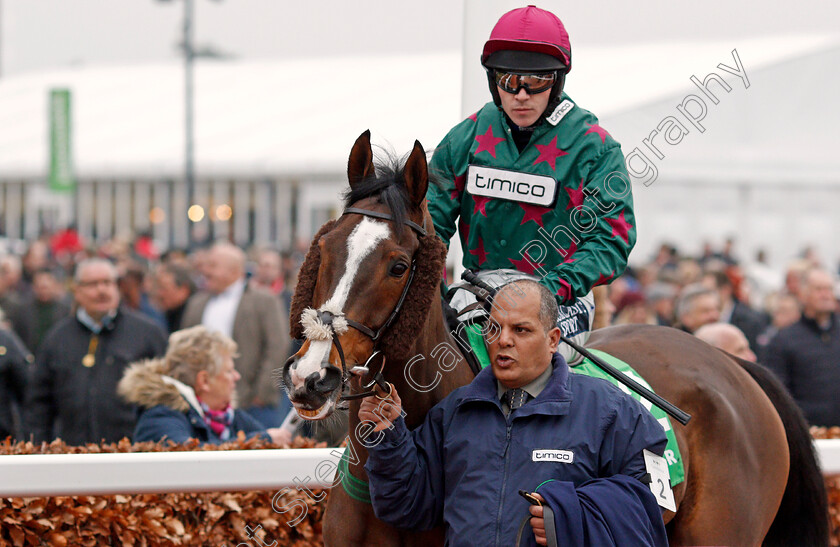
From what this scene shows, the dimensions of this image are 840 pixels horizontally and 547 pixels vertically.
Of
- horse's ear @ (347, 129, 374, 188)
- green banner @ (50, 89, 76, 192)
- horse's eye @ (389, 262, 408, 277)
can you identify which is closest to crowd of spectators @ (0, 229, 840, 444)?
horse's ear @ (347, 129, 374, 188)

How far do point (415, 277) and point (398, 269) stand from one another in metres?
0.09

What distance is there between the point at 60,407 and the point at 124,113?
22.6m

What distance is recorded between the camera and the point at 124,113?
27.1m

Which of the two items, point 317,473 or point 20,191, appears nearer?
point 317,473

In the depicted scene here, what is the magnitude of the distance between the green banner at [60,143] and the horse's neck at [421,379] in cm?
1641

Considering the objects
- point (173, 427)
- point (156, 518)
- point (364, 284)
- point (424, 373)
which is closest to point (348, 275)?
Result: point (364, 284)

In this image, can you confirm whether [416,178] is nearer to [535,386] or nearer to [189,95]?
[535,386]

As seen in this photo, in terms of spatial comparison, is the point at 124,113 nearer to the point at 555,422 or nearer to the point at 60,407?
the point at 60,407

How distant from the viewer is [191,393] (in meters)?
4.62

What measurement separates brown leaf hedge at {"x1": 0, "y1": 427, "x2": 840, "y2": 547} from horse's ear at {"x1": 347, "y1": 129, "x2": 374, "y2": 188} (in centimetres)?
161

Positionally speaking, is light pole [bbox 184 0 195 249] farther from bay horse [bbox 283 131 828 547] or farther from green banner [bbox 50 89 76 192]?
bay horse [bbox 283 131 828 547]

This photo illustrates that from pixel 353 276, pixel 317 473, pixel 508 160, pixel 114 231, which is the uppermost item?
pixel 508 160

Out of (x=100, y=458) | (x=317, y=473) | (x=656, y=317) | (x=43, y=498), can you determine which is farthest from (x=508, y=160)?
(x=656, y=317)

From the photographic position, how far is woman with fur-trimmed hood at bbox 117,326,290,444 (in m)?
4.44
